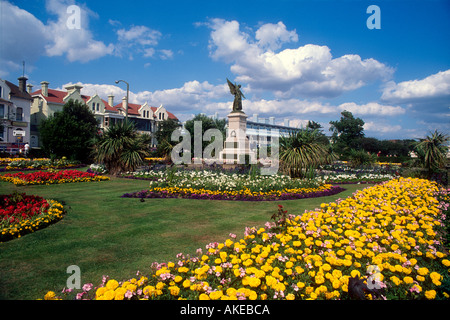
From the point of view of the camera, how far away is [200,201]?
362 inches

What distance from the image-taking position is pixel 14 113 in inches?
1501

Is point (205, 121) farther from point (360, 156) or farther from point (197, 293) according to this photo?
point (197, 293)

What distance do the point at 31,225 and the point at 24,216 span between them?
59cm

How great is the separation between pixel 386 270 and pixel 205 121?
41.7m

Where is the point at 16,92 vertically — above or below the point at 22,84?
below

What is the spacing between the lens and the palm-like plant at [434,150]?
12906 mm

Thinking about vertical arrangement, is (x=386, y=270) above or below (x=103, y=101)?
below

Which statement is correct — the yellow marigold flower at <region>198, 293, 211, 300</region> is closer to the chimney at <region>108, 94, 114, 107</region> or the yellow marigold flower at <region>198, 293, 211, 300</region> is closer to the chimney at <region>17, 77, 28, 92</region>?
the chimney at <region>17, 77, 28, 92</region>

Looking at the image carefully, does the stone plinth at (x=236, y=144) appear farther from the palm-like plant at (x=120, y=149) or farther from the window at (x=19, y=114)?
the window at (x=19, y=114)

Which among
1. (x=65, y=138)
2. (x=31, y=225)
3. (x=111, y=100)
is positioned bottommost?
(x=31, y=225)

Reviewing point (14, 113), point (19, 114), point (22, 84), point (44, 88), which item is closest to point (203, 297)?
point (14, 113)

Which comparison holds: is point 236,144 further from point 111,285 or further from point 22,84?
point 22,84

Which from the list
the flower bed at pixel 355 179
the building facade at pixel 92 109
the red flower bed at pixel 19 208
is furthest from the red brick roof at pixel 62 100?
the flower bed at pixel 355 179
